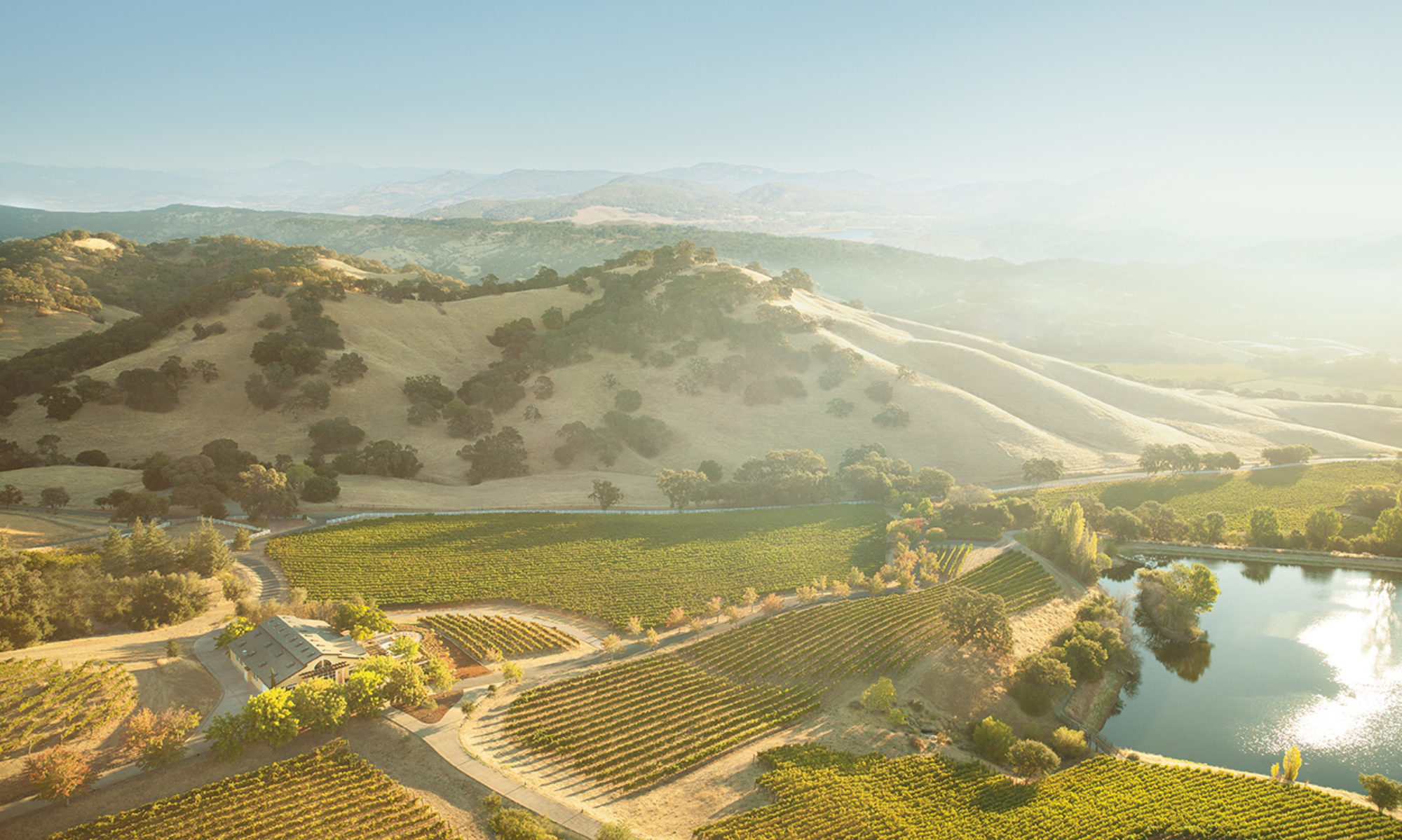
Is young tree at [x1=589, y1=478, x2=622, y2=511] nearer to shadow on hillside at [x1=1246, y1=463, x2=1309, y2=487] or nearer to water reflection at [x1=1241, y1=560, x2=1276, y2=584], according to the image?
water reflection at [x1=1241, y1=560, x2=1276, y2=584]

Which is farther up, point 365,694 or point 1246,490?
point 1246,490

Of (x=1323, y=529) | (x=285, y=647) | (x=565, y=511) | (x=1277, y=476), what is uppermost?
(x=1277, y=476)

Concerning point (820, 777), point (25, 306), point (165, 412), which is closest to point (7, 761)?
point (820, 777)

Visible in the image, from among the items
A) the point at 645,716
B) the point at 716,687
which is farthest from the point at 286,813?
the point at 716,687

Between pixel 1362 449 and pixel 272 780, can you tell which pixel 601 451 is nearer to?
pixel 272 780

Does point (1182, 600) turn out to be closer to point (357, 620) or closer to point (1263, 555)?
point (1263, 555)

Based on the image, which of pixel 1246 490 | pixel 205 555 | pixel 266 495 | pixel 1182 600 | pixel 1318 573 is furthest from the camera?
pixel 1246 490

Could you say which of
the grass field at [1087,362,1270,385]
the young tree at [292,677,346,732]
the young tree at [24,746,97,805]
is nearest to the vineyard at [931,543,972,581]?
the young tree at [292,677,346,732]

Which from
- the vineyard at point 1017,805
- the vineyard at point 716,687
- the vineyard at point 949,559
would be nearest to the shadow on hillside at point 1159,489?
the vineyard at point 949,559
